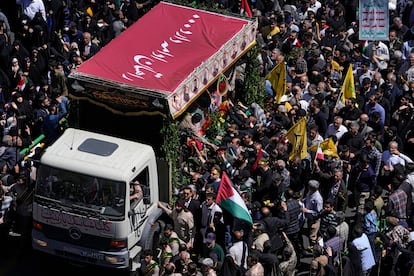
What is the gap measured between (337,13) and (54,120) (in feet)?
33.0

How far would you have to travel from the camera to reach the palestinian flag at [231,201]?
19469mm

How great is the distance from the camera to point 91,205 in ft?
64.3

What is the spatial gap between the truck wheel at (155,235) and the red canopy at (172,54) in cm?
226

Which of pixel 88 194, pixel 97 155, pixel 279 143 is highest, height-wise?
pixel 97 155

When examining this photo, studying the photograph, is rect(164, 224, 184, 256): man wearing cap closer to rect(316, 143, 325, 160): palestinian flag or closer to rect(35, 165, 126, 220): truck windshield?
rect(35, 165, 126, 220): truck windshield

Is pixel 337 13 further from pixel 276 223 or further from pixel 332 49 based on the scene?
pixel 276 223

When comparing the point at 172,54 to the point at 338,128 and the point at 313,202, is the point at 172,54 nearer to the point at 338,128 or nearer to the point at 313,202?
the point at 338,128

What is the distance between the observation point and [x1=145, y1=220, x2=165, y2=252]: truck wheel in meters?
20.4

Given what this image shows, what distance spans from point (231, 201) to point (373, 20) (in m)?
8.86

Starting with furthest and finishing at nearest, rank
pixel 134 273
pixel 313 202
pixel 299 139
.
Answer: pixel 299 139 < pixel 313 202 < pixel 134 273

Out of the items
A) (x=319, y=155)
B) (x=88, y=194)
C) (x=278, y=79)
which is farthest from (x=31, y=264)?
(x=278, y=79)

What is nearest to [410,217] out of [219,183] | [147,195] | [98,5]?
[219,183]

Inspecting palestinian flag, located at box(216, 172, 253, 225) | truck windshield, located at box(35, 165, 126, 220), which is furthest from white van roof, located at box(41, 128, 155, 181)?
palestinian flag, located at box(216, 172, 253, 225)

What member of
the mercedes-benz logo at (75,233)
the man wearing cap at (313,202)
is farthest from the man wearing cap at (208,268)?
the man wearing cap at (313,202)
